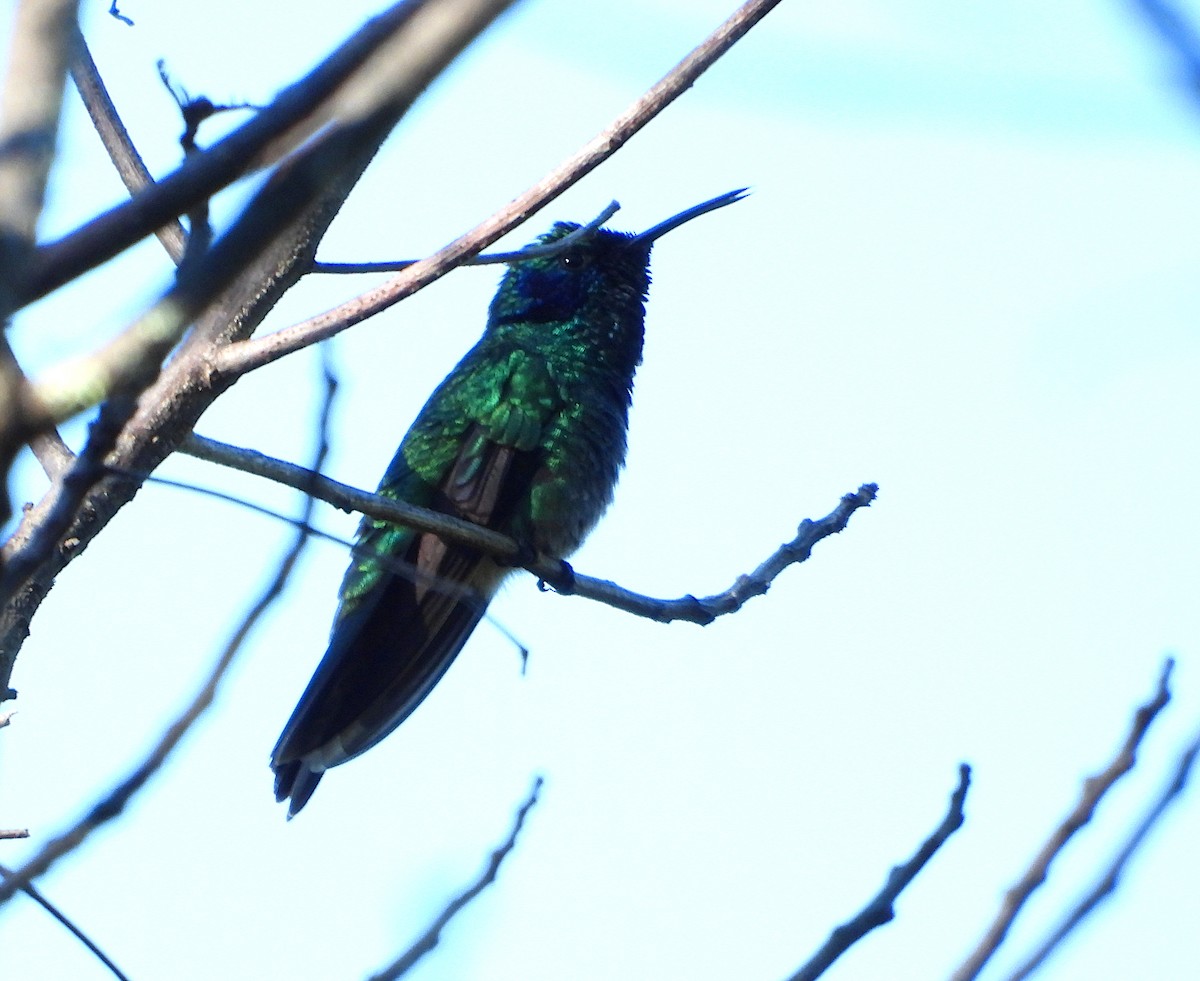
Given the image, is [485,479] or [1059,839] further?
[485,479]

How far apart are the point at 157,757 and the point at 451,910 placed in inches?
24.5

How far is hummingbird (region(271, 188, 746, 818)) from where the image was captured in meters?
5.62

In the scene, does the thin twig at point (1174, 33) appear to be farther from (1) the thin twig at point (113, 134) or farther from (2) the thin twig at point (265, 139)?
(1) the thin twig at point (113, 134)

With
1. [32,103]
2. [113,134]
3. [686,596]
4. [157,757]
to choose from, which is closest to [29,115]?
[32,103]

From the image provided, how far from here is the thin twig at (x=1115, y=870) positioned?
1.35 meters

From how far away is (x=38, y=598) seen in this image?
2.91 meters

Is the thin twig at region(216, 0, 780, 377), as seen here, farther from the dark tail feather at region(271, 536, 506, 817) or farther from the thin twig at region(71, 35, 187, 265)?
the dark tail feather at region(271, 536, 506, 817)

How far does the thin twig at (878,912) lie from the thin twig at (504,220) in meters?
1.58

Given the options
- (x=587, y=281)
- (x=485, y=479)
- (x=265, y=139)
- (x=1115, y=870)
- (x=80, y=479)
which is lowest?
(x=1115, y=870)

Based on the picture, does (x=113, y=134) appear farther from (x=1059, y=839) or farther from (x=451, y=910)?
(x=1059, y=839)

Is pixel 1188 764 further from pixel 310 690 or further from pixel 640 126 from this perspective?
pixel 310 690

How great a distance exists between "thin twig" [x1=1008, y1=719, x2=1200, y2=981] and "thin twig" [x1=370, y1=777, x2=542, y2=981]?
898mm

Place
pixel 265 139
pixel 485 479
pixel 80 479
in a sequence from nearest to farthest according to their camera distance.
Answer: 1. pixel 265 139
2. pixel 80 479
3. pixel 485 479

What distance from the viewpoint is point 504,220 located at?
9.89 feet
